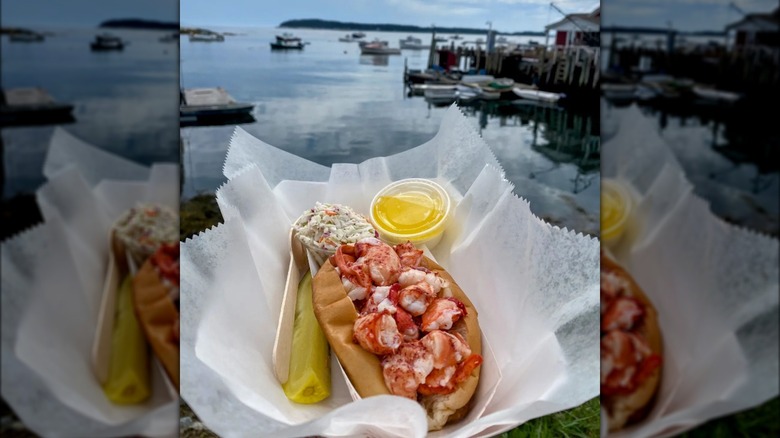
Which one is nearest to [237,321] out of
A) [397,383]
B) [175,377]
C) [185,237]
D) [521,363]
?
[185,237]

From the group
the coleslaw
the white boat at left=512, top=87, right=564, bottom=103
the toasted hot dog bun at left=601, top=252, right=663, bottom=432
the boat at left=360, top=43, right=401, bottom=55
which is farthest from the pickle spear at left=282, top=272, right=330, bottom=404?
the white boat at left=512, top=87, right=564, bottom=103

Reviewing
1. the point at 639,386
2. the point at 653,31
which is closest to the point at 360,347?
the point at 639,386

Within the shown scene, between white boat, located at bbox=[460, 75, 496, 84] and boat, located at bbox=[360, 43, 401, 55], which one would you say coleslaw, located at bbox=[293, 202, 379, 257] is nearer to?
boat, located at bbox=[360, 43, 401, 55]

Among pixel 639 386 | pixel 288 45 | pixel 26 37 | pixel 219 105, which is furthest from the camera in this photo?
pixel 288 45

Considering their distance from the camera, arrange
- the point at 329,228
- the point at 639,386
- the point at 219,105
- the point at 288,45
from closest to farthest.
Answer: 1. the point at 639,386
2. the point at 329,228
3. the point at 219,105
4. the point at 288,45

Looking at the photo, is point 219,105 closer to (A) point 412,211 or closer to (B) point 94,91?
(A) point 412,211

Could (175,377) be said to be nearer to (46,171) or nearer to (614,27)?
(46,171)

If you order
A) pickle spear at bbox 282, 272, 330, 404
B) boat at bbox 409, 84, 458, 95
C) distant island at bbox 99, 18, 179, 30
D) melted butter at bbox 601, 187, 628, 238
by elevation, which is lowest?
pickle spear at bbox 282, 272, 330, 404
